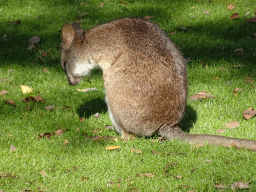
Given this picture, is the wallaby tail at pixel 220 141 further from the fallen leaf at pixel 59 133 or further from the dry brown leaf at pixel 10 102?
the dry brown leaf at pixel 10 102

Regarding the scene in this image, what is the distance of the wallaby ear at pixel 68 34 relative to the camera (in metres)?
5.02

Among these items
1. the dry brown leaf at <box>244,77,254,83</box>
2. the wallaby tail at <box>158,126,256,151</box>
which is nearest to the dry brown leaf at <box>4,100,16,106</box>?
the wallaby tail at <box>158,126,256,151</box>

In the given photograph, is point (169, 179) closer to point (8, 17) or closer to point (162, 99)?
point (162, 99)

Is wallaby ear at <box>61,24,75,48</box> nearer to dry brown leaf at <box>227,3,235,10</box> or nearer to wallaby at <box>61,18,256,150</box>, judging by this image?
wallaby at <box>61,18,256,150</box>

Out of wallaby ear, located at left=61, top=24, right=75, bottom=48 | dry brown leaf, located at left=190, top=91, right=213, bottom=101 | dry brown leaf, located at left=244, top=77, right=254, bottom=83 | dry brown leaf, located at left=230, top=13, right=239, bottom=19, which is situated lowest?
dry brown leaf, located at left=190, top=91, right=213, bottom=101

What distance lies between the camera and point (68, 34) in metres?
5.07

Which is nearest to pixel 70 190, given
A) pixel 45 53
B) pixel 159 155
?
pixel 159 155

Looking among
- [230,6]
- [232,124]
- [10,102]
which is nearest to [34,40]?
[10,102]

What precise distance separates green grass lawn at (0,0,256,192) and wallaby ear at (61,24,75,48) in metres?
1.16

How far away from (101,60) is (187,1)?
5338 millimetres

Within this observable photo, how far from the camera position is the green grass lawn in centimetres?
393

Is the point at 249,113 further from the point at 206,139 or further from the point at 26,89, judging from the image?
the point at 26,89

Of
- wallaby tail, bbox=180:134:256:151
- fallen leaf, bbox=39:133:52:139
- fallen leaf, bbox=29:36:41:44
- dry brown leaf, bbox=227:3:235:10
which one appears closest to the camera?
wallaby tail, bbox=180:134:256:151

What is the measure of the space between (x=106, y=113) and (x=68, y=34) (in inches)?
54.4
